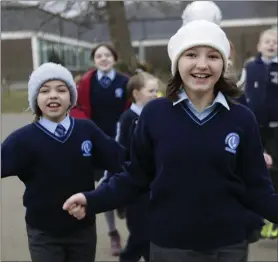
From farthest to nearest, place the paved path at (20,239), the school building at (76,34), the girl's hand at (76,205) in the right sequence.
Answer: the school building at (76,34) → the paved path at (20,239) → the girl's hand at (76,205)

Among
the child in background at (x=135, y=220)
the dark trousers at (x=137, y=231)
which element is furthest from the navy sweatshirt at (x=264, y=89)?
the dark trousers at (x=137, y=231)

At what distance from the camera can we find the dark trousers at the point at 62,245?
291 cm

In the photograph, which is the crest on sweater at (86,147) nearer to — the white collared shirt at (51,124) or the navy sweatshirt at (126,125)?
the white collared shirt at (51,124)

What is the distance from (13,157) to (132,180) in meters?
0.69

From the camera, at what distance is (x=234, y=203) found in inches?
89.7

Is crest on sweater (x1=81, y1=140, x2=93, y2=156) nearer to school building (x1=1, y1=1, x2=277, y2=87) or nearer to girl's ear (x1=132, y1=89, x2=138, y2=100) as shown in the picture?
girl's ear (x1=132, y1=89, x2=138, y2=100)

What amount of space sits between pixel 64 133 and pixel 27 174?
0.27 metres

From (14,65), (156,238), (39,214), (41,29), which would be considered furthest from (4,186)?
(14,65)

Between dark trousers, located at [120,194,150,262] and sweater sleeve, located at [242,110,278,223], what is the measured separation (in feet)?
4.78

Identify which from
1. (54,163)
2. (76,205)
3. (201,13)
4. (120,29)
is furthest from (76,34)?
(76,205)

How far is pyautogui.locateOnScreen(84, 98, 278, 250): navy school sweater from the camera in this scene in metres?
2.21

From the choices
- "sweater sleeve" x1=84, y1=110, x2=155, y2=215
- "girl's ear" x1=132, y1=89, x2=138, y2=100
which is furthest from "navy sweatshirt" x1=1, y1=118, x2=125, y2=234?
"girl's ear" x1=132, y1=89, x2=138, y2=100

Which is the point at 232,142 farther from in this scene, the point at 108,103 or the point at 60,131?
the point at 108,103

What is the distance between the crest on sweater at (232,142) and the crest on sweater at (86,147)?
953mm
